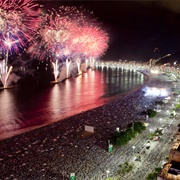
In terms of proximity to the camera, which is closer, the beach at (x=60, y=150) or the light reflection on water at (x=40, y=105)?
the beach at (x=60, y=150)

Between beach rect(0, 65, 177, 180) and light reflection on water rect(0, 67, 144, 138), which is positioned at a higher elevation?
beach rect(0, 65, 177, 180)

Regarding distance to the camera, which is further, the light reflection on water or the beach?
the light reflection on water

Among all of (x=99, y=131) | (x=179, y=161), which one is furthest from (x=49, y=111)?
(x=179, y=161)

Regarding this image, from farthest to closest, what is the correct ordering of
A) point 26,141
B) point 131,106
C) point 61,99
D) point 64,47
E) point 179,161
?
1. point 64,47
2. point 61,99
3. point 131,106
4. point 26,141
5. point 179,161

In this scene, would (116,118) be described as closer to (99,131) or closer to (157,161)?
(99,131)

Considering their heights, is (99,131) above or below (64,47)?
below

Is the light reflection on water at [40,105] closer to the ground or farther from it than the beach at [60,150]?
closer to the ground

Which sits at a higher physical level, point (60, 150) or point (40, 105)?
point (60, 150)

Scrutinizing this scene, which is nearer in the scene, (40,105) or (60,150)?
(60,150)
